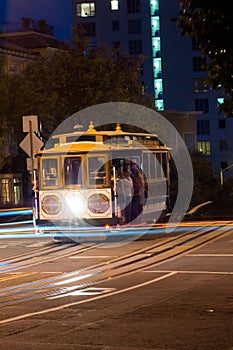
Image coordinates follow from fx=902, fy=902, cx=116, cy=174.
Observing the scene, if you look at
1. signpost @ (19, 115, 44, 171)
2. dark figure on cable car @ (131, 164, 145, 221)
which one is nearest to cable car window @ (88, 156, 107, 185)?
dark figure on cable car @ (131, 164, 145, 221)

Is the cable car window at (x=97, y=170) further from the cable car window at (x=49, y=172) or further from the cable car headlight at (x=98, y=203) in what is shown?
the cable car window at (x=49, y=172)

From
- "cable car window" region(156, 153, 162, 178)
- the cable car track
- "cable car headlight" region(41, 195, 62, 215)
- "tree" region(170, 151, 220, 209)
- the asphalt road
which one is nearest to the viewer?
the asphalt road

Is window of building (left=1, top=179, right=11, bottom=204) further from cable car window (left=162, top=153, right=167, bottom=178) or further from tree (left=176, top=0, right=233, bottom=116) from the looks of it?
tree (left=176, top=0, right=233, bottom=116)

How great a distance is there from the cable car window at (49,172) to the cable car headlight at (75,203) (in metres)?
0.62

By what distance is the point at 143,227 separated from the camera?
2684 centimetres

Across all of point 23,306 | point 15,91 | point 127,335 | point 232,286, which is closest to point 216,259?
point 232,286

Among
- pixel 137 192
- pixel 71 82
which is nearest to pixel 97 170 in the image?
pixel 137 192

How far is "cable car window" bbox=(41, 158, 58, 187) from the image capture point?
2473 cm

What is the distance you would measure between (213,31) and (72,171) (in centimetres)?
1526

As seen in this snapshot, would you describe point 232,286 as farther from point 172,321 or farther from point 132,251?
point 132,251

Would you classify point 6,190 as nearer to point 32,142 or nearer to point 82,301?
point 32,142

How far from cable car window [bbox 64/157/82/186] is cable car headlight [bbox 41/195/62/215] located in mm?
534

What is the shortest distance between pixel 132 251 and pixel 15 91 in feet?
87.2

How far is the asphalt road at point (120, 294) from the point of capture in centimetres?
1113
